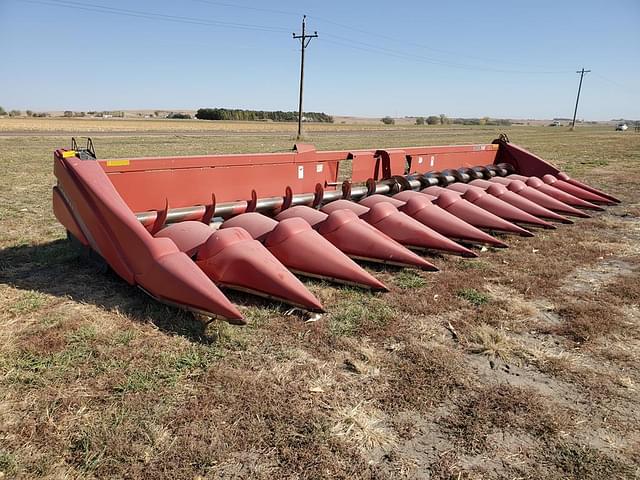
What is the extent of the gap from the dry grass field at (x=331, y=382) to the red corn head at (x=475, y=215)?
1.08m

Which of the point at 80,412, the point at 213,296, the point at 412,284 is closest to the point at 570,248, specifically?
the point at 412,284

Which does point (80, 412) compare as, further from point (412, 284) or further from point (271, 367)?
point (412, 284)

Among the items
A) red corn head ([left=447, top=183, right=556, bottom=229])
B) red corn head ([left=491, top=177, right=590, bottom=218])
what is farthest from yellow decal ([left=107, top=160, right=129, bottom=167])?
red corn head ([left=491, top=177, right=590, bottom=218])

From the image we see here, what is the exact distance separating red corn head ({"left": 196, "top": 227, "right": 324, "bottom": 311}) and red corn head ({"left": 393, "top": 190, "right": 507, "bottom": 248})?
78.3 inches

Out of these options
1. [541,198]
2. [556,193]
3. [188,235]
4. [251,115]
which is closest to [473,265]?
[188,235]

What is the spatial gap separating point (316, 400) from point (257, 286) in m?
0.90

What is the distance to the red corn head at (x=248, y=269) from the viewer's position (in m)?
2.68

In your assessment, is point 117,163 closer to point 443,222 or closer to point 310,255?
point 310,255

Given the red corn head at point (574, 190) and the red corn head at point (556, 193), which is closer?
the red corn head at point (556, 193)

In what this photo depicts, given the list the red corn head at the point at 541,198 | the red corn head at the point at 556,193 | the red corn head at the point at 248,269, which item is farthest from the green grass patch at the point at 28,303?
A: the red corn head at the point at 556,193

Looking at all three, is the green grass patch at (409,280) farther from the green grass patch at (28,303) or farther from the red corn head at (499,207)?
the green grass patch at (28,303)

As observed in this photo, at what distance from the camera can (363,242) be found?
3586 mm

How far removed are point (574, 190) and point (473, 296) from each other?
4475 millimetres

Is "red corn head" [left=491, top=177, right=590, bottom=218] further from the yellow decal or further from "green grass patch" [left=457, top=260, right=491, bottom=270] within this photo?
the yellow decal
